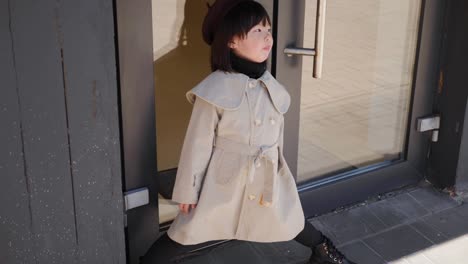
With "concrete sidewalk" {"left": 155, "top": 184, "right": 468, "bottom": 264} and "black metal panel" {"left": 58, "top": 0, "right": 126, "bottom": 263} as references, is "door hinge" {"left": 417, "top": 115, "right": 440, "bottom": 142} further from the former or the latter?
"black metal panel" {"left": 58, "top": 0, "right": 126, "bottom": 263}

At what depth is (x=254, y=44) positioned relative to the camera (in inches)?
83.2

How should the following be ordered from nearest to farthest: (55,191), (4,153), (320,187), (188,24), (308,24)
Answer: (4,153) < (55,191) < (188,24) < (308,24) < (320,187)

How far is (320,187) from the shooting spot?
10.2 ft

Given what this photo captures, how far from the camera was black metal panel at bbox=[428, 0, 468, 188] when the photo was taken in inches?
126

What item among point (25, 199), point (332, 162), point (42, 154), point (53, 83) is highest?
point (53, 83)

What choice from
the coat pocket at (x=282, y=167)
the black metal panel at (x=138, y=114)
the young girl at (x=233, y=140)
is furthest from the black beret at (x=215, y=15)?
the coat pocket at (x=282, y=167)

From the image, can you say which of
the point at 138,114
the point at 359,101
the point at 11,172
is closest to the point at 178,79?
the point at 138,114

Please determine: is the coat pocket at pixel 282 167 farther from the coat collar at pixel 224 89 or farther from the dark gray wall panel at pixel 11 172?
the dark gray wall panel at pixel 11 172

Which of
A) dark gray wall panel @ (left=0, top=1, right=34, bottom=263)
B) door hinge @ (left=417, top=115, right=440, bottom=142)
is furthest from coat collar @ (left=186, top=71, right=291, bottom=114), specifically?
door hinge @ (left=417, top=115, right=440, bottom=142)

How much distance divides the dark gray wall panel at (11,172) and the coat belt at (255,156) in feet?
2.46

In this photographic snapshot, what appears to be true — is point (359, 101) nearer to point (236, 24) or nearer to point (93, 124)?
point (236, 24)

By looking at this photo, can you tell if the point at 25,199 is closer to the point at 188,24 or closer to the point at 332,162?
the point at 188,24

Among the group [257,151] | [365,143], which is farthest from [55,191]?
[365,143]

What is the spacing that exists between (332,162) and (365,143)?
0.86ft
